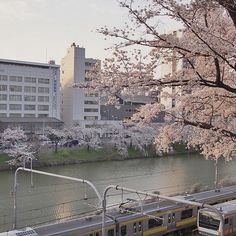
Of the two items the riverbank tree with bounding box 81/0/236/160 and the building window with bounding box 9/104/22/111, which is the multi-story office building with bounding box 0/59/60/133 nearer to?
the building window with bounding box 9/104/22/111

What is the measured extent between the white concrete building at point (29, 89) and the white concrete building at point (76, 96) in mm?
2081

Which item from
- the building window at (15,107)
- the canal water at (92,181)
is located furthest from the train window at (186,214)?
the building window at (15,107)

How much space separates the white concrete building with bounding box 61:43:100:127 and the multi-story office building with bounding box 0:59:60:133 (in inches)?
83.3

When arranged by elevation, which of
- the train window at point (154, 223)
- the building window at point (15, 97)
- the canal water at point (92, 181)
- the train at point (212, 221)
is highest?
the building window at point (15, 97)

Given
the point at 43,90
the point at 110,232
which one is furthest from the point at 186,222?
the point at 43,90

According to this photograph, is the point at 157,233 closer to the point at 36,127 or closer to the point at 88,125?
the point at 36,127

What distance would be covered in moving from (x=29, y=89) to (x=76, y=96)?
17.5 ft

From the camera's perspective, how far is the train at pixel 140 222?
9.73 meters

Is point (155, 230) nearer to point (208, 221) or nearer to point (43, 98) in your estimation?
point (208, 221)

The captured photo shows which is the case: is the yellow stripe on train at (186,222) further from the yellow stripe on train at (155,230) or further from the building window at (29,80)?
the building window at (29,80)

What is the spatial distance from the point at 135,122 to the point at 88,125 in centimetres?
3696

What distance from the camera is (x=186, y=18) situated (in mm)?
4098

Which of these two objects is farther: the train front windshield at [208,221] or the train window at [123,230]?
the train window at [123,230]

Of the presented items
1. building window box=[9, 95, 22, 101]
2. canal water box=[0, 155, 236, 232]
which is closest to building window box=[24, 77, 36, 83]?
building window box=[9, 95, 22, 101]
